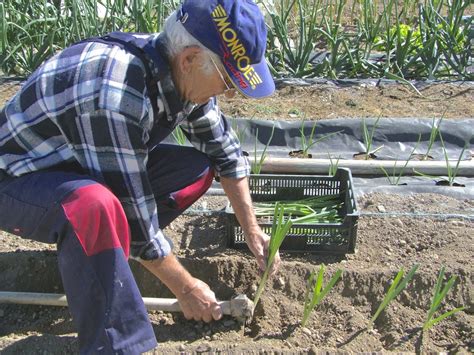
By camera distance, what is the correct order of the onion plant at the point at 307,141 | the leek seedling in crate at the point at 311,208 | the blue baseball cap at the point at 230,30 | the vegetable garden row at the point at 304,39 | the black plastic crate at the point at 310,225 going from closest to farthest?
the blue baseball cap at the point at 230,30
the black plastic crate at the point at 310,225
the leek seedling in crate at the point at 311,208
the onion plant at the point at 307,141
the vegetable garden row at the point at 304,39

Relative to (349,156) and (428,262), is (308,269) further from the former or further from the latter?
(349,156)

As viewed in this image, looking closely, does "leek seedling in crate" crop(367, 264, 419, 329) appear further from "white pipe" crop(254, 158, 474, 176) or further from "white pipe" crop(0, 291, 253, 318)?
"white pipe" crop(254, 158, 474, 176)

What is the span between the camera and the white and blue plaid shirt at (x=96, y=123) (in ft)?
4.99

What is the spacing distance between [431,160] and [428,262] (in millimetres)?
964

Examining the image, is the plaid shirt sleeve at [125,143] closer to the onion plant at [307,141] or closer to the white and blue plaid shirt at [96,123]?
the white and blue plaid shirt at [96,123]

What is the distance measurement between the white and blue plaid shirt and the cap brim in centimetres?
18

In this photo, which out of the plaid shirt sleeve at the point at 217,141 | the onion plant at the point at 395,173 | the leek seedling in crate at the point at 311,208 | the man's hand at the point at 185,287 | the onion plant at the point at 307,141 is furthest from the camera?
the onion plant at the point at 307,141

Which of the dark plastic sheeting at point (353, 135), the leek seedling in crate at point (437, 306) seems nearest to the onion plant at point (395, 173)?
the dark plastic sheeting at point (353, 135)

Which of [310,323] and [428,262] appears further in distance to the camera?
[428,262]

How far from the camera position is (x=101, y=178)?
63.6 inches

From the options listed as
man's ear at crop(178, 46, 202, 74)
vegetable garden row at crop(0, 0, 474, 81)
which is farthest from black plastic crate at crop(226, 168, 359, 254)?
vegetable garden row at crop(0, 0, 474, 81)

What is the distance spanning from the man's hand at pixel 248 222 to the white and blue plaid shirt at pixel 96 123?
40 cm

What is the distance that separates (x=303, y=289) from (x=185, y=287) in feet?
2.13

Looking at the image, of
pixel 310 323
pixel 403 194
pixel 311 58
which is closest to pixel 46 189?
pixel 310 323
